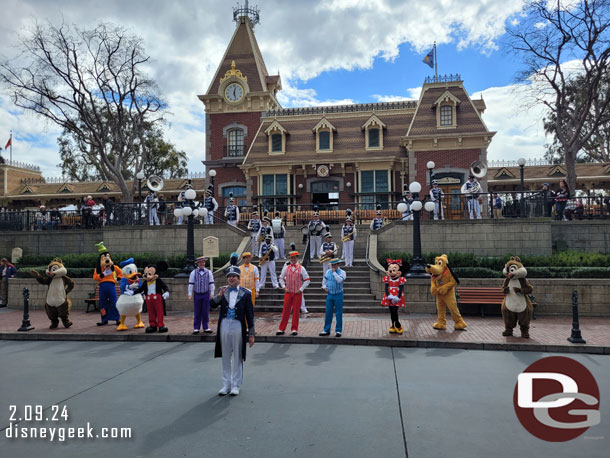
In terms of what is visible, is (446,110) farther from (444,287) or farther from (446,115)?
(444,287)

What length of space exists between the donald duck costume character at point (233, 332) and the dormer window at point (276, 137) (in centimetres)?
2135

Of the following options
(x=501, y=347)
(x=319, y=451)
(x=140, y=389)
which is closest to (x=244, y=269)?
(x=140, y=389)

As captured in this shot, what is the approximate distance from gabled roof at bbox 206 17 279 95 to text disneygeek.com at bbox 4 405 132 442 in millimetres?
26427

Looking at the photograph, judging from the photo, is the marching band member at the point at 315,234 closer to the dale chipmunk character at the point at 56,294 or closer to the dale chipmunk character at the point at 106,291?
the dale chipmunk character at the point at 106,291

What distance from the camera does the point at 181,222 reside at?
18734 mm

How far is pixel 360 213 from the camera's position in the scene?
22.5m

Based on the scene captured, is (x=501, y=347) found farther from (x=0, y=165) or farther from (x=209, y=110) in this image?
(x=0, y=165)

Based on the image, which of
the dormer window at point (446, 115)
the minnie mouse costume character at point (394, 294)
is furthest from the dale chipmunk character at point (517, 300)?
the dormer window at point (446, 115)

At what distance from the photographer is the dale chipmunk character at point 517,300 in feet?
29.8

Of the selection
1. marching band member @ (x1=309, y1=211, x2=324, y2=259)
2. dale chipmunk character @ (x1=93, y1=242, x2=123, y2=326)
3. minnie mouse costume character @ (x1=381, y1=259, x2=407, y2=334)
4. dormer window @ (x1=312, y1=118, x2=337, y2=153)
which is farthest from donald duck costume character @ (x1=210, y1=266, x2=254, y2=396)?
dormer window @ (x1=312, y1=118, x2=337, y2=153)

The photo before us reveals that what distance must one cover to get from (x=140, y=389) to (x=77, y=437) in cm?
151

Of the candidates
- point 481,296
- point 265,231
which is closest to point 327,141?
point 265,231

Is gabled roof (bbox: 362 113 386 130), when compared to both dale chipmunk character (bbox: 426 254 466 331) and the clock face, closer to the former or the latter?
the clock face

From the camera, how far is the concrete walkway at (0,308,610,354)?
28.4 ft
